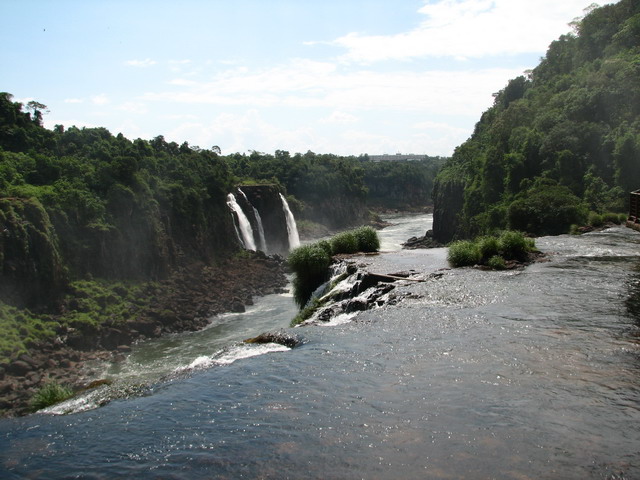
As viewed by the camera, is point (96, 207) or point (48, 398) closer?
point (48, 398)

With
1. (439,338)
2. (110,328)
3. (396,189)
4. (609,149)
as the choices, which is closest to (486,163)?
(609,149)

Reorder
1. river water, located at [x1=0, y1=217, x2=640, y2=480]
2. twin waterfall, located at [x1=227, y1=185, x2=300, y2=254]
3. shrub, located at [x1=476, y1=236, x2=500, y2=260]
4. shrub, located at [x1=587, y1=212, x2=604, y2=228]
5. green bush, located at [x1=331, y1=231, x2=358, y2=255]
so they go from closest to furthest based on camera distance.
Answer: river water, located at [x1=0, y1=217, x2=640, y2=480]
shrub, located at [x1=476, y1=236, x2=500, y2=260]
green bush, located at [x1=331, y1=231, x2=358, y2=255]
shrub, located at [x1=587, y1=212, x2=604, y2=228]
twin waterfall, located at [x1=227, y1=185, x2=300, y2=254]

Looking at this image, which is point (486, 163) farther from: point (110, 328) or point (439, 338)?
point (439, 338)

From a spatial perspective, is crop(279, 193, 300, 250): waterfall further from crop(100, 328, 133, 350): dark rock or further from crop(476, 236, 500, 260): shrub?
crop(476, 236, 500, 260): shrub

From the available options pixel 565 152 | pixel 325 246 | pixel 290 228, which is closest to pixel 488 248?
pixel 325 246

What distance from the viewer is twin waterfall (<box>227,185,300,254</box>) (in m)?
69.0

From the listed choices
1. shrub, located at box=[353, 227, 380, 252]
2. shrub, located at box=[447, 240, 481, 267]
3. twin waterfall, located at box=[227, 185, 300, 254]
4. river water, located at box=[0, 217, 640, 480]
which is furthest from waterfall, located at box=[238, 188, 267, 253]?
river water, located at box=[0, 217, 640, 480]

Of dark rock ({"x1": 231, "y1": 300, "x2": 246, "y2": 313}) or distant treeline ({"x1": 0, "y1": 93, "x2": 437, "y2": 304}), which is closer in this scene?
distant treeline ({"x1": 0, "y1": 93, "x2": 437, "y2": 304})

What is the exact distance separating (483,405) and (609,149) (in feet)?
136

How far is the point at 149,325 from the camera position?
3791cm

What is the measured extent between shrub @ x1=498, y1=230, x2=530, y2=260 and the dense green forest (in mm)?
14844

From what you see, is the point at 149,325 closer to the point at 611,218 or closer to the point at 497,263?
the point at 497,263

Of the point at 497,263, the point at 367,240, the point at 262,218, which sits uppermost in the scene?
the point at 262,218

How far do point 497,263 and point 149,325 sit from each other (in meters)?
26.2
